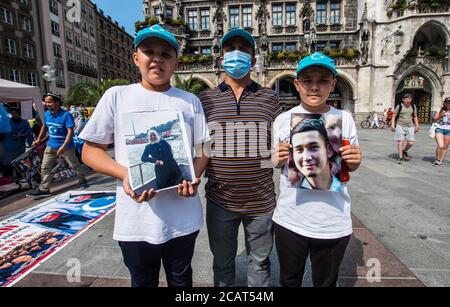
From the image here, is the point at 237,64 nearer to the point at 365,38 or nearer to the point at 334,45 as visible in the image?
the point at 365,38

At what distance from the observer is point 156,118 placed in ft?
4.73

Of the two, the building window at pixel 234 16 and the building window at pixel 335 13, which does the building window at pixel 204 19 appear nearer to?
the building window at pixel 234 16

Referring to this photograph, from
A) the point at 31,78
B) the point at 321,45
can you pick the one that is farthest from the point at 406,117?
the point at 31,78

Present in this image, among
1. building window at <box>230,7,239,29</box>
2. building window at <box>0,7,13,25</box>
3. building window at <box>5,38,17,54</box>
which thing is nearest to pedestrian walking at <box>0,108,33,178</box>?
building window at <box>230,7,239,29</box>

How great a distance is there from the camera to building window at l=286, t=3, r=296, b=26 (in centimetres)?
2631

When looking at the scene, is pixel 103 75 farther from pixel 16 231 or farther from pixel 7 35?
pixel 16 231

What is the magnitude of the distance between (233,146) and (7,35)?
36624 mm

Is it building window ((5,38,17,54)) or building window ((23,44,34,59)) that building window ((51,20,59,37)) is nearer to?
building window ((23,44,34,59))

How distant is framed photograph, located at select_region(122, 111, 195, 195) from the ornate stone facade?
930 inches

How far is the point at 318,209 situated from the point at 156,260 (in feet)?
3.63

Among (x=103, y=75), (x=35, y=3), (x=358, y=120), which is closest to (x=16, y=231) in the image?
(x=358, y=120)

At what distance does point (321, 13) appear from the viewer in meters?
26.2

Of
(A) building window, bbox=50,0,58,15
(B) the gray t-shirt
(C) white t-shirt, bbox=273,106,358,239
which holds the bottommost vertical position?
(C) white t-shirt, bbox=273,106,358,239

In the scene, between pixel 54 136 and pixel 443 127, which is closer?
pixel 54 136
